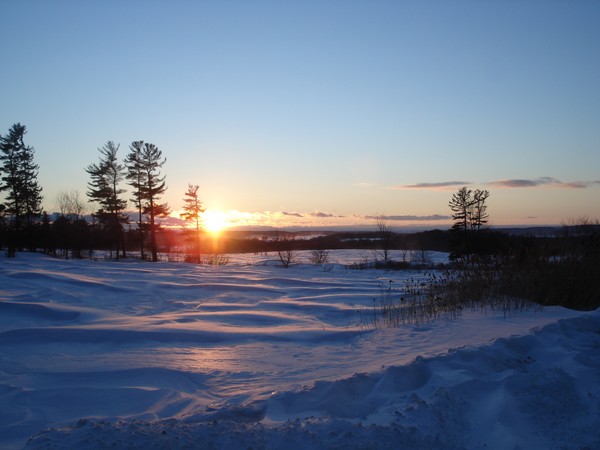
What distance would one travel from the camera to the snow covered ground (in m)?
2.90

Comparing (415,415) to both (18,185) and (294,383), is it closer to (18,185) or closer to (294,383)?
(294,383)

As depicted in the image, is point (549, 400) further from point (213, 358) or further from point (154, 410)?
point (213, 358)

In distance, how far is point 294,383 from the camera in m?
4.56

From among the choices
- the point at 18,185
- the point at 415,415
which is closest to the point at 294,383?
the point at 415,415

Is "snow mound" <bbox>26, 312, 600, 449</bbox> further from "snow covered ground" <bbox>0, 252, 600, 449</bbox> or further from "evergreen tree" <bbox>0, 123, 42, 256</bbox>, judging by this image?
"evergreen tree" <bbox>0, 123, 42, 256</bbox>

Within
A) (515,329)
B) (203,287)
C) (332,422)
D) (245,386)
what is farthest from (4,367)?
(203,287)

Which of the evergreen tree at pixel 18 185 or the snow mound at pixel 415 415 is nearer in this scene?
the snow mound at pixel 415 415

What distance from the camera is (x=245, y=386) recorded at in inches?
179

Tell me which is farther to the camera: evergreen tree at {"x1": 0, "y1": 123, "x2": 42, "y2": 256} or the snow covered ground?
evergreen tree at {"x1": 0, "y1": 123, "x2": 42, "y2": 256}

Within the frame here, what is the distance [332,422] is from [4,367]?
168 inches

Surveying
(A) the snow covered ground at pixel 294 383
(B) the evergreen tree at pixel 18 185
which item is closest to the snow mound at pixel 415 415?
(A) the snow covered ground at pixel 294 383

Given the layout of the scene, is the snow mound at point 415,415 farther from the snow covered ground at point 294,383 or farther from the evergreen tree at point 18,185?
the evergreen tree at point 18,185

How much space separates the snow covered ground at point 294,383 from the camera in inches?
114

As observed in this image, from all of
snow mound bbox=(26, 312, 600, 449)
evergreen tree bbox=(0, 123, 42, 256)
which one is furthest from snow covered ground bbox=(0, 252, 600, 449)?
evergreen tree bbox=(0, 123, 42, 256)
